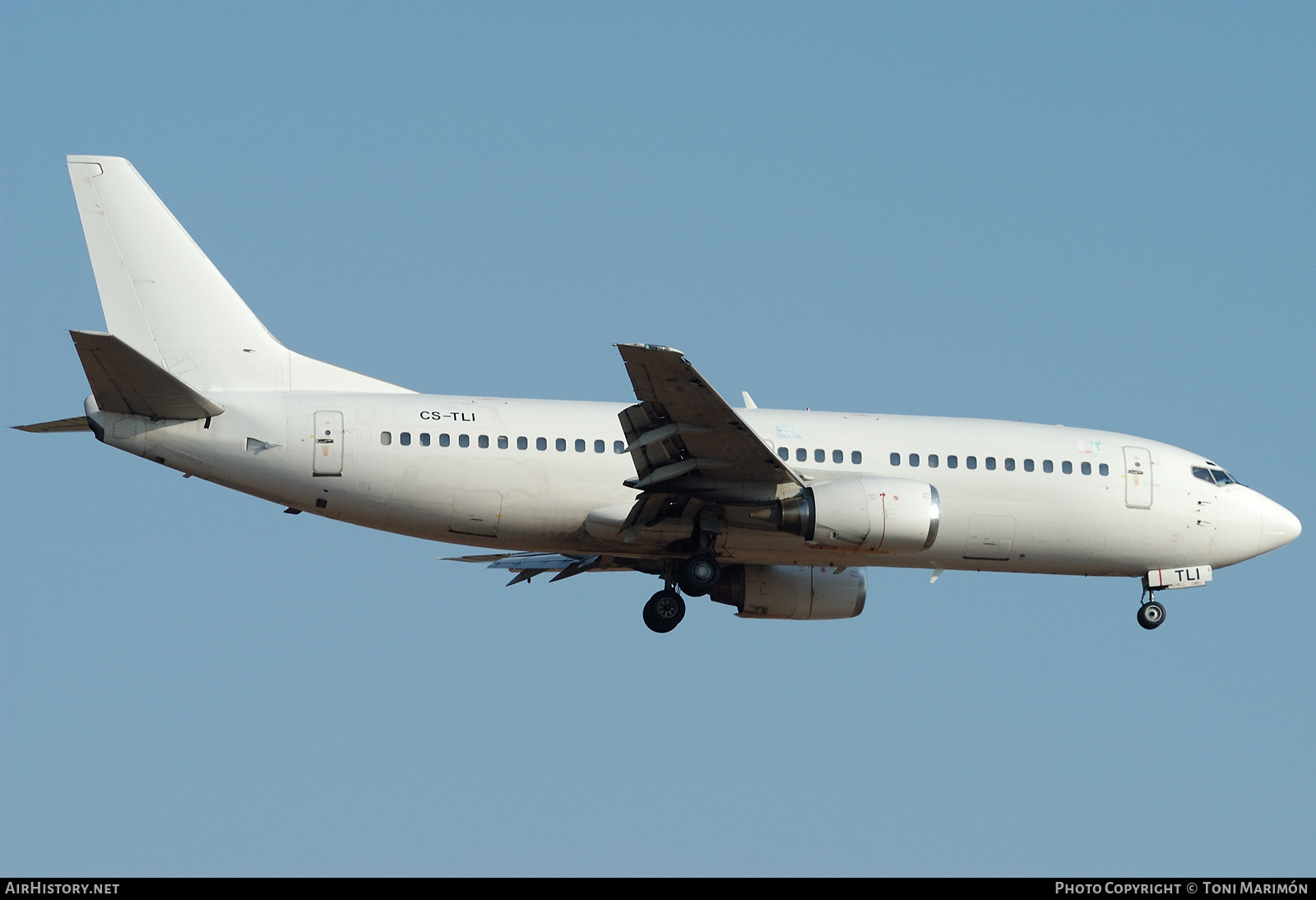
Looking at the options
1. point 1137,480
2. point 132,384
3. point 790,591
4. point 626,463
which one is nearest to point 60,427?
point 132,384

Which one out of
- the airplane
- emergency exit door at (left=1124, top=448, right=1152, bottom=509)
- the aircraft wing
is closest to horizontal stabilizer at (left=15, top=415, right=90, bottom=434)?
the airplane

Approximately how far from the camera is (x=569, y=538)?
29.5 m

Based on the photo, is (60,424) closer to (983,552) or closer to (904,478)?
(904,478)

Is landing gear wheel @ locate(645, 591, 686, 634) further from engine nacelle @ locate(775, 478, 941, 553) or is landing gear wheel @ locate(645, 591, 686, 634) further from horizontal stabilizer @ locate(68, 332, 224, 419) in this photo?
horizontal stabilizer @ locate(68, 332, 224, 419)

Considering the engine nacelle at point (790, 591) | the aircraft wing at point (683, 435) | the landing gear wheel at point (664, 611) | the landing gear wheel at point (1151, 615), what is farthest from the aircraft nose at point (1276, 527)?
the landing gear wheel at point (664, 611)

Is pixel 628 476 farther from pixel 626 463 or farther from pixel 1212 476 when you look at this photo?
pixel 1212 476

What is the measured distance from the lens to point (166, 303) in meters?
29.6

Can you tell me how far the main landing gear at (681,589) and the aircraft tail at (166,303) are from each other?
275 inches

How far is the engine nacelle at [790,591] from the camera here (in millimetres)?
32938

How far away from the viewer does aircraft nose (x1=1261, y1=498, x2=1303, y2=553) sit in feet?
107

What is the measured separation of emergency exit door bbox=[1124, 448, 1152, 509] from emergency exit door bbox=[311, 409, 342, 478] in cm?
1506
